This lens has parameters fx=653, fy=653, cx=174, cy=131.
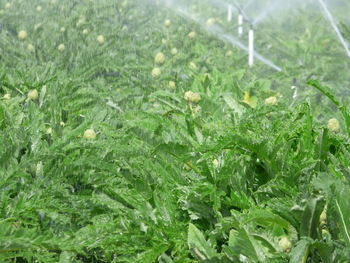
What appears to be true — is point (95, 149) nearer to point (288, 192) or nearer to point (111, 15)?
point (288, 192)

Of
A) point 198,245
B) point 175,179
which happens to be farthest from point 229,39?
point 198,245

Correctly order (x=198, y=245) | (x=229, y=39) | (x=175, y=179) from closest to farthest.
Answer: (x=198, y=245), (x=175, y=179), (x=229, y=39)

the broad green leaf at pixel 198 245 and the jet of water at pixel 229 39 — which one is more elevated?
the jet of water at pixel 229 39

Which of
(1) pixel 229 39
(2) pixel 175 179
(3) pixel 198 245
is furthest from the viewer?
(1) pixel 229 39

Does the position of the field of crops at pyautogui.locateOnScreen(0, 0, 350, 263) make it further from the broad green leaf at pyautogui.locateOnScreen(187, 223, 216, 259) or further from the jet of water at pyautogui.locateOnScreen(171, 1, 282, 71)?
the jet of water at pyautogui.locateOnScreen(171, 1, 282, 71)

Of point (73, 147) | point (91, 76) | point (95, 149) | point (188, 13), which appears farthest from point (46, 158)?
point (188, 13)

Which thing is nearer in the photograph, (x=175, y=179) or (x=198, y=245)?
(x=198, y=245)

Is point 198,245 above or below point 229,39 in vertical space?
below

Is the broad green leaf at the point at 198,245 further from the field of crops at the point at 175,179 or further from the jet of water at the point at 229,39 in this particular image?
the jet of water at the point at 229,39

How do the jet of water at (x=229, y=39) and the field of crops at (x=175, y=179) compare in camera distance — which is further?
the jet of water at (x=229, y=39)

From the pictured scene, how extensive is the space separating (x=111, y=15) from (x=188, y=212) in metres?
5.48

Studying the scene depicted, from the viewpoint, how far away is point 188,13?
31.3 feet

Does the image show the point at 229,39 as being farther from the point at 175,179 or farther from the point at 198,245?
the point at 198,245

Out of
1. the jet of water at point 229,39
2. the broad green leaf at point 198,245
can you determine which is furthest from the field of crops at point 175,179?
the jet of water at point 229,39
